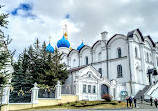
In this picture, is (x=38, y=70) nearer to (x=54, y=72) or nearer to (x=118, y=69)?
(x=54, y=72)

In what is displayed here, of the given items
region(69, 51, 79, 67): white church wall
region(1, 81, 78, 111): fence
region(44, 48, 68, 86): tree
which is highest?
region(69, 51, 79, 67): white church wall

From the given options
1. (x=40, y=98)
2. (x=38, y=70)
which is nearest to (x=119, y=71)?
(x=38, y=70)

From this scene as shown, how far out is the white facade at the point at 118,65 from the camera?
2650 centimetres

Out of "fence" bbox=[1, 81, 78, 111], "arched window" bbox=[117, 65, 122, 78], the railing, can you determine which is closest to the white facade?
"arched window" bbox=[117, 65, 122, 78]

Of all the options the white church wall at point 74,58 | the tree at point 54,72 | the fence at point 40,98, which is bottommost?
the fence at point 40,98

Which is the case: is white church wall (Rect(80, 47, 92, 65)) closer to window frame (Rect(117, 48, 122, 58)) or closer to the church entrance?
window frame (Rect(117, 48, 122, 58))

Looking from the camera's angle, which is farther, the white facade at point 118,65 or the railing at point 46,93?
the white facade at point 118,65

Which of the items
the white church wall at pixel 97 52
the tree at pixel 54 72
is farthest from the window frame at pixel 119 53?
the tree at pixel 54 72

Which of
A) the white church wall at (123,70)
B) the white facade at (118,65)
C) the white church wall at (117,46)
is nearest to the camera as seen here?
the white facade at (118,65)

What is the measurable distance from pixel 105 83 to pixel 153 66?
14.3 meters

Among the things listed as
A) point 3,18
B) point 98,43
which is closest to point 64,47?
point 98,43

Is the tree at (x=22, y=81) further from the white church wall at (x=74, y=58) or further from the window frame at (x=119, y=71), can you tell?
the window frame at (x=119, y=71)

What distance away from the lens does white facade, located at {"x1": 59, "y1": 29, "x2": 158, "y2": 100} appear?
86.9ft

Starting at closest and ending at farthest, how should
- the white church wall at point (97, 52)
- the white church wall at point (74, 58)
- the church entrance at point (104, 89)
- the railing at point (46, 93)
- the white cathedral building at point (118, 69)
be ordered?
the railing at point (46, 93)
the white cathedral building at point (118, 69)
the church entrance at point (104, 89)
the white church wall at point (97, 52)
the white church wall at point (74, 58)
